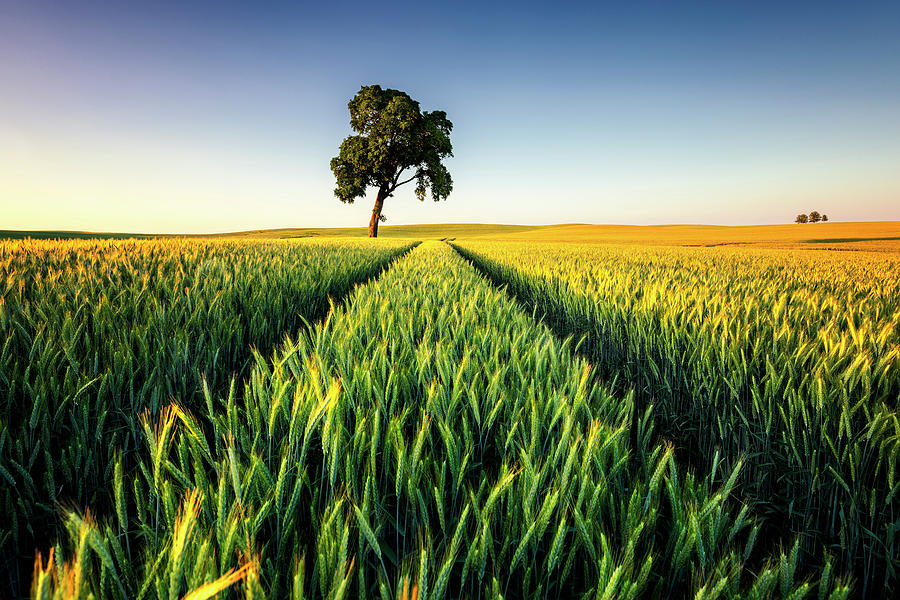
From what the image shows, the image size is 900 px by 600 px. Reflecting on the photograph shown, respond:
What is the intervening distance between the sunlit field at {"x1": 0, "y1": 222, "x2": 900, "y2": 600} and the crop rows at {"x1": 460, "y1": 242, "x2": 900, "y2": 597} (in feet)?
0.07

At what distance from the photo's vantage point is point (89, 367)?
5.74 feet

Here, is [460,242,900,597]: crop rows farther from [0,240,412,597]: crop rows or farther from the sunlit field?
[0,240,412,597]: crop rows

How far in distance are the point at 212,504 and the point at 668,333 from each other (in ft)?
9.39

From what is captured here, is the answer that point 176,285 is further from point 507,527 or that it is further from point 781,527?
point 781,527

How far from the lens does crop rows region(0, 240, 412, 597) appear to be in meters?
1.27

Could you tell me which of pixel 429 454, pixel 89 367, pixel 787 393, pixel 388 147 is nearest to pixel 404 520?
pixel 429 454

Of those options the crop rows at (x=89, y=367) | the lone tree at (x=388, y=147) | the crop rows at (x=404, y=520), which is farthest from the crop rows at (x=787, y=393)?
the lone tree at (x=388, y=147)

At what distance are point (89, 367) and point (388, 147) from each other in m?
29.7

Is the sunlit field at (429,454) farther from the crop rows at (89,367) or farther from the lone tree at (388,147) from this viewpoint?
the lone tree at (388,147)

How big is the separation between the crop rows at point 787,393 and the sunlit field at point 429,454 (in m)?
0.02

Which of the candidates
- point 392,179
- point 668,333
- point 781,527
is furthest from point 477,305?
point 392,179

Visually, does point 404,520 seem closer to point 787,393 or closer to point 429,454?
point 429,454

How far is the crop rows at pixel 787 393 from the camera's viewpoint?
152 centimetres

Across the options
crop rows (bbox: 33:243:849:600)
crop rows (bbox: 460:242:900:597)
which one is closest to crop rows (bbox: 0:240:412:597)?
crop rows (bbox: 33:243:849:600)
